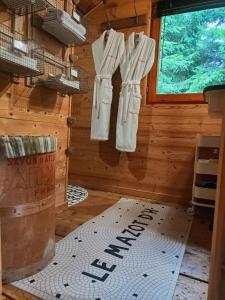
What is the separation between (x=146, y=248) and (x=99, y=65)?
179cm

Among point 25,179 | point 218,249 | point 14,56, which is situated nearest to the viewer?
point 218,249

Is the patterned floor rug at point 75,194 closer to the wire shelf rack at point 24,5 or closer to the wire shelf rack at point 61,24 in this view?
the wire shelf rack at point 61,24

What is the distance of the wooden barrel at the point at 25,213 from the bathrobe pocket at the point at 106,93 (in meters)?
1.35

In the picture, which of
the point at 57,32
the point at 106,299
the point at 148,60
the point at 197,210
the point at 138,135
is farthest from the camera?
the point at 138,135

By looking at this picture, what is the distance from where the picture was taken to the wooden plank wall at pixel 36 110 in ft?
4.52

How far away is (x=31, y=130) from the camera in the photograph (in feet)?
5.22

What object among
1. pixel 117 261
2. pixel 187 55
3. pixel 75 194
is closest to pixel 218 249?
pixel 117 261

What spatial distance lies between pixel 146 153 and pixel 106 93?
0.75 metres

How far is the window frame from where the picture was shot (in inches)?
93.7

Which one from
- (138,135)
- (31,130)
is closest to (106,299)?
(31,130)

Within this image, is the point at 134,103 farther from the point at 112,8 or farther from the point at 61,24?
the point at 112,8

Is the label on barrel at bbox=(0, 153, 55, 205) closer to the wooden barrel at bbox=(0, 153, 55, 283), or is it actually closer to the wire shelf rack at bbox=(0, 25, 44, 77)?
the wooden barrel at bbox=(0, 153, 55, 283)

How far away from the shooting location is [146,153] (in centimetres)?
255

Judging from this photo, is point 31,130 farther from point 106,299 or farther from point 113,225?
point 106,299
